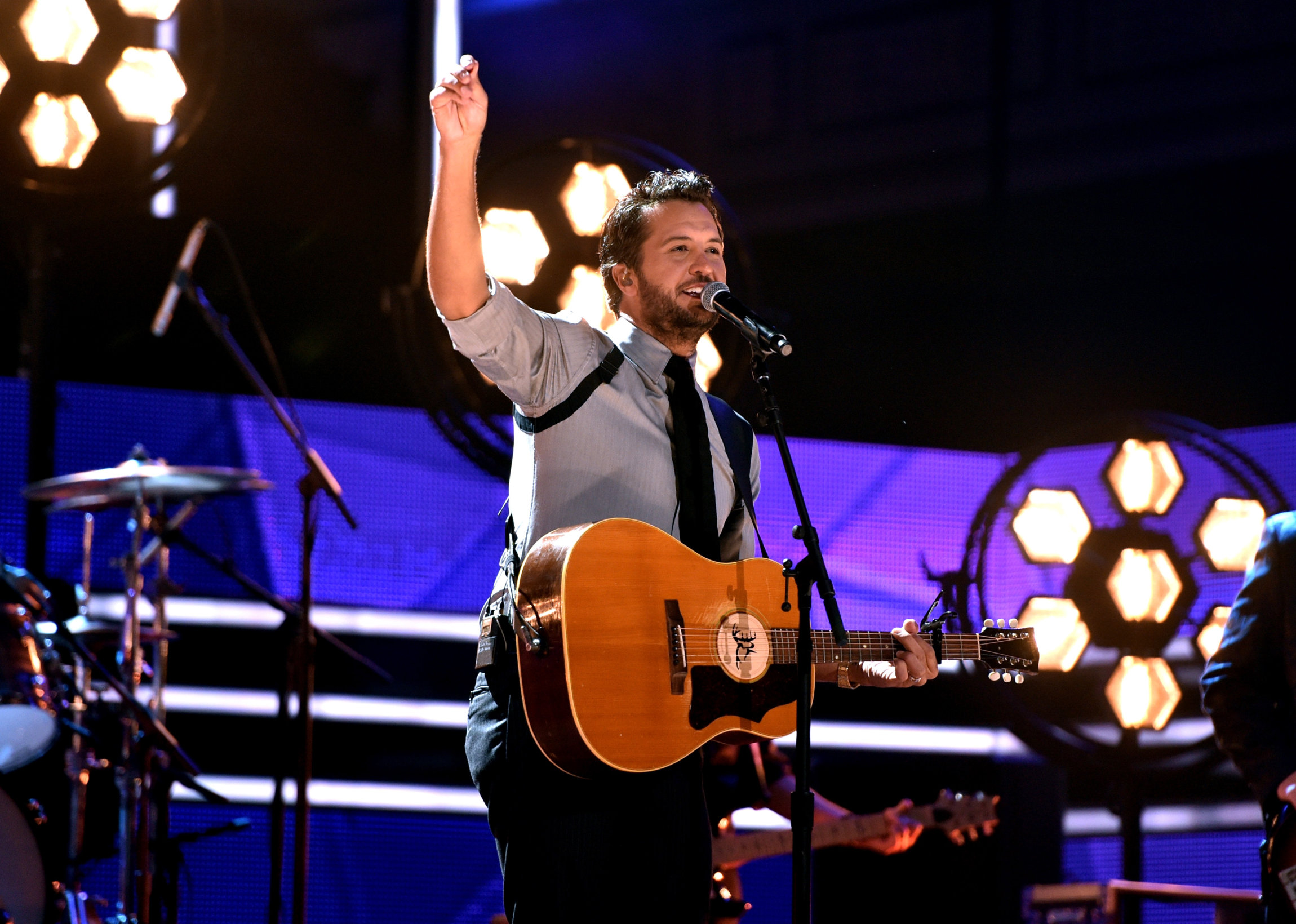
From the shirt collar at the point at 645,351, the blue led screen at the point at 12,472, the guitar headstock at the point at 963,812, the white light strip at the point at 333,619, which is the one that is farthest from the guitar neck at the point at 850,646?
the blue led screen at the point at 12,472

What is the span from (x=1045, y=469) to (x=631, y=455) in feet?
10.2

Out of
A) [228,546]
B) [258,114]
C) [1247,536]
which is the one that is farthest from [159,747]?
[1247,536]

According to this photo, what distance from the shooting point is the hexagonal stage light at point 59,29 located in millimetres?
4566

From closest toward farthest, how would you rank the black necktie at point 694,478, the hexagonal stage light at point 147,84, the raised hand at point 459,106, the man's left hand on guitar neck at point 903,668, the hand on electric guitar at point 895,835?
the raised hand at point 459,106 < the black necktie at point 694,478 < the man's left hand on guitar neck at point 903,668 < the hand on electric guitar at point 895,835 < the hexagonal stage light at point 147,84

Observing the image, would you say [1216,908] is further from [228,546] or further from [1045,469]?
[228,546]

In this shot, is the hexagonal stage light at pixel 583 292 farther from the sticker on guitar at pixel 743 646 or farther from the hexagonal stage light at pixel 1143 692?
the sticker on guitar at pixel 743 646

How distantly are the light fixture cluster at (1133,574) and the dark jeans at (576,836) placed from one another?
2913mm

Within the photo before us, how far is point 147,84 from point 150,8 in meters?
0.29

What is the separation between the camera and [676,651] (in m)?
2.13

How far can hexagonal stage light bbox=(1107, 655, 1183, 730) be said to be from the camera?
4.70 m

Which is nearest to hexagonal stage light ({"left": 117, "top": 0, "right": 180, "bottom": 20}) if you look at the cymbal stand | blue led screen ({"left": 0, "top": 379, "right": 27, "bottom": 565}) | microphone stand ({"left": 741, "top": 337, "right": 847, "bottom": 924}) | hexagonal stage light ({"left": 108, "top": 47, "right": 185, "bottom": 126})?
hexagonal stage light ({"left": 108, "top": 47, "right": 185, "bottom": 126})

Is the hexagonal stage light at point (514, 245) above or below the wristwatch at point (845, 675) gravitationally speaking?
above

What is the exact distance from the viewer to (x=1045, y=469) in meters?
4.86

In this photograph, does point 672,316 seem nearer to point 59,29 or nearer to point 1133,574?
point 1133,574
